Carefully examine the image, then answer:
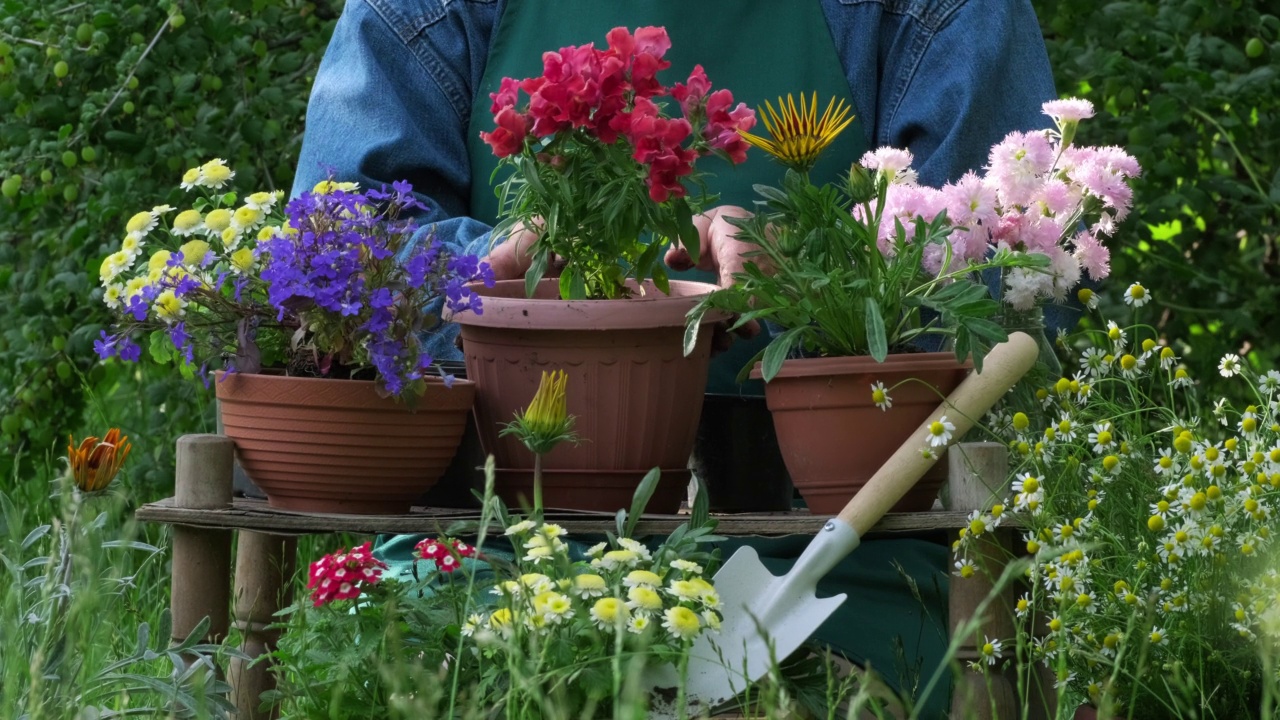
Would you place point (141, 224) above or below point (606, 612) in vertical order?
above

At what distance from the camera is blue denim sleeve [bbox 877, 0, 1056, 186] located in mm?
1997

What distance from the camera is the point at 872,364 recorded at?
1475mm

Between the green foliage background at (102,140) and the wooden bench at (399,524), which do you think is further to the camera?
the green foliage background at (102,140)

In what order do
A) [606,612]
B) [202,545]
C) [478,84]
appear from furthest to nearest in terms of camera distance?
[478,84] → [202,545] → [606,612]

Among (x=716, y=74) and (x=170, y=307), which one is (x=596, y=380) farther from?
(x=716, y=74)

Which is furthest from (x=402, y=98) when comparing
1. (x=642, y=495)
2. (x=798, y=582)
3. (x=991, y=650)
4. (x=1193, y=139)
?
(x=1193, y=139)

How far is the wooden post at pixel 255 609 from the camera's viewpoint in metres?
1.64

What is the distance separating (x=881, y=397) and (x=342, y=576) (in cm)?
56

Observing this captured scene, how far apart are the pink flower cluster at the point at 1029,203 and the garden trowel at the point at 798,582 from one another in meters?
0.11

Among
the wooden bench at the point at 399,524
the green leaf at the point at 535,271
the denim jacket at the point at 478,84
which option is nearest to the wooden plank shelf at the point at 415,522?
the wooden bench at the point at 399,524

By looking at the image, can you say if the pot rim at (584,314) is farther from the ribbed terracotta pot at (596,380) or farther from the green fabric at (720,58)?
the green fabric at (720,58)

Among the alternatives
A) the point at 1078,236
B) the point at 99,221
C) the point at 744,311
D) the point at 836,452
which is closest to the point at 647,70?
the point at 744,311

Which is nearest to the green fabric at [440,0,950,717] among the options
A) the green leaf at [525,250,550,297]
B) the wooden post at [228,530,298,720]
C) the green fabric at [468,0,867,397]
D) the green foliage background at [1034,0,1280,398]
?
the green fabric at [468,0,867,397]

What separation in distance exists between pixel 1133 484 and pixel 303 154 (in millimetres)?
1193
